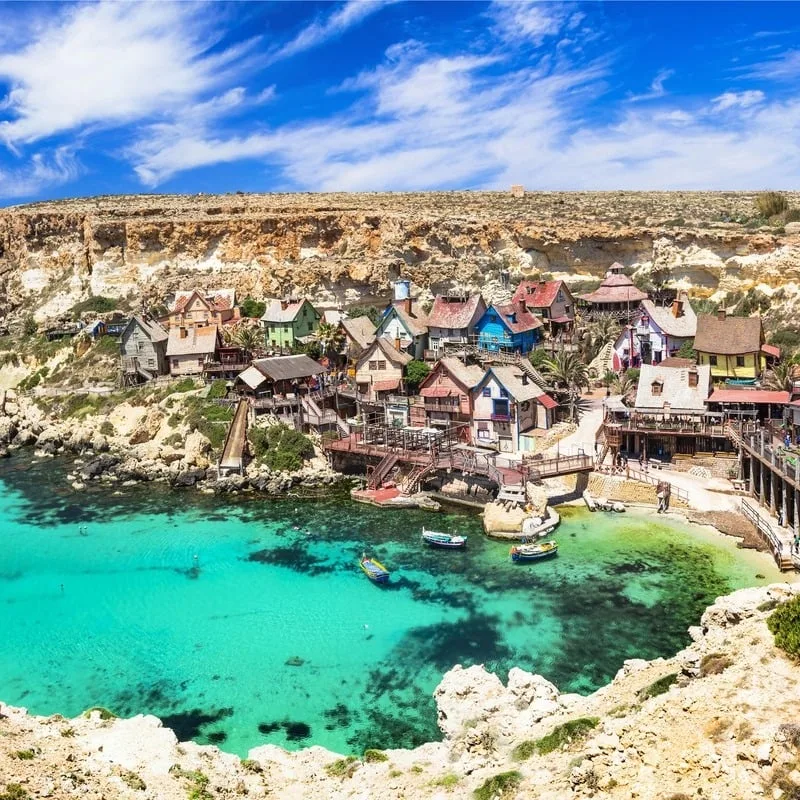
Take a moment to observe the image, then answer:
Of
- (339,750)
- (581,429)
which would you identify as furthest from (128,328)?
(339,750)

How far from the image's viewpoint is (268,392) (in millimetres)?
56406

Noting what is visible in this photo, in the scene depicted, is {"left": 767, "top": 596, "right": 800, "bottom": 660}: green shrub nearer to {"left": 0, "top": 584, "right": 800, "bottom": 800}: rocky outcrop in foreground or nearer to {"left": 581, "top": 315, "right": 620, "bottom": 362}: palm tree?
{"left": 0, "top": 584, "right": 800, "bottom": 800}: rocky outcrop in foreground

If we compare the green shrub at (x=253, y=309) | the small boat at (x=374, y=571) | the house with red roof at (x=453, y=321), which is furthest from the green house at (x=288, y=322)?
the small boat at (x=374, y=571)

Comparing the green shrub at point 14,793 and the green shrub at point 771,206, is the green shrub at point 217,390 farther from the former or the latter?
the green shrub at point 771,206

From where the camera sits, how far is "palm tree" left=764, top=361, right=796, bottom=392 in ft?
148

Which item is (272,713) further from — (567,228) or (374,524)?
(567,228)

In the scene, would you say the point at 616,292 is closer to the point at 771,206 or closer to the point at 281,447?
the point at 771,206

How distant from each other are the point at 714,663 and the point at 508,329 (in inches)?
1779

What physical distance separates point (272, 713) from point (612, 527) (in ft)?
67.6

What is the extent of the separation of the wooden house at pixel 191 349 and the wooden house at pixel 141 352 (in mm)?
849

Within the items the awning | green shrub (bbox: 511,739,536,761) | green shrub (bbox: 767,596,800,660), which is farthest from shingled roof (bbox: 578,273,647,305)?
green shrub (bbox: 511,739,536,761)

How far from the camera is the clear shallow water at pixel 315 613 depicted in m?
25.2

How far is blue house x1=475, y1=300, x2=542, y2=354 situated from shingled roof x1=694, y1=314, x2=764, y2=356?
14911mm

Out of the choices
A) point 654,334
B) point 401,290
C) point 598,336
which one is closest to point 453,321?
point 401,290
